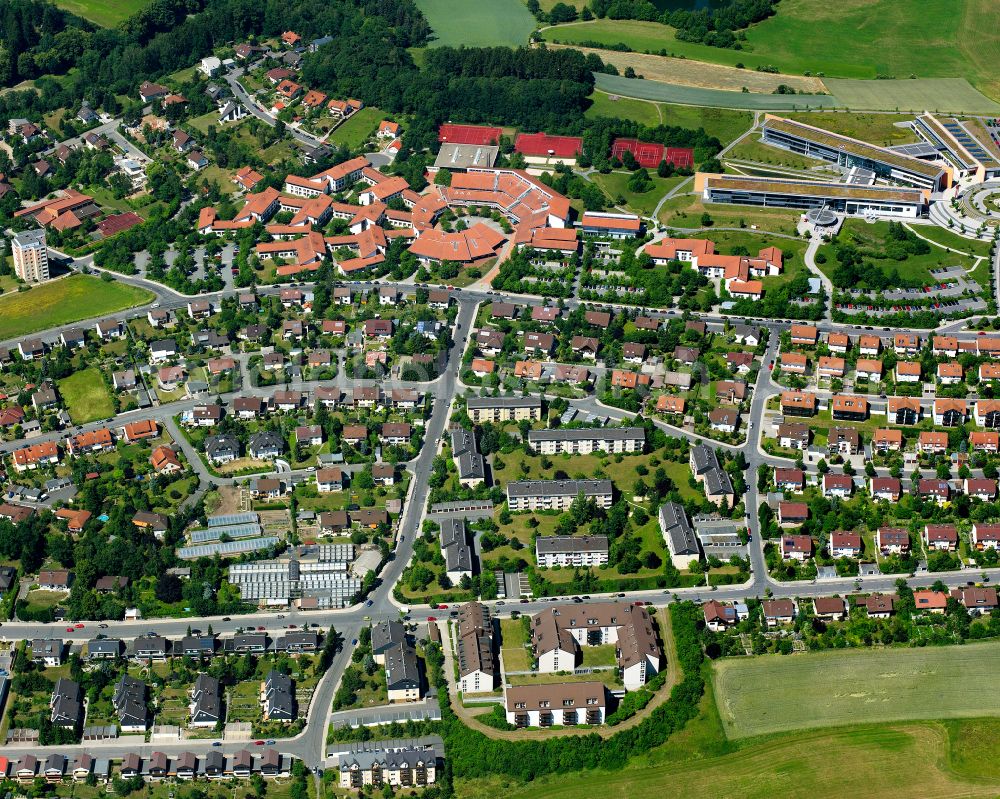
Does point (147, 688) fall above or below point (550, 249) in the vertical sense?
below

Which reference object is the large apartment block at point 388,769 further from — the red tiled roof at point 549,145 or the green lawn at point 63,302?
the red tiled roof at point 549,145

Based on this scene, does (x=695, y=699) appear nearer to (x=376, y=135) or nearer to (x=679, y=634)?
(x=679, y=634)

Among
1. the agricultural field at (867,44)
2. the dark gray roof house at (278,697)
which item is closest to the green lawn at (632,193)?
the agricultural field at (867,44)

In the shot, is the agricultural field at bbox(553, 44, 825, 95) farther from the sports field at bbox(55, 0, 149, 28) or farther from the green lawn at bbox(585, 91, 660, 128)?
the sports field at bbox(55, 0, 149, 28)

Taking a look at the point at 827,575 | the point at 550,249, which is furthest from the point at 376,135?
the point at 827,575

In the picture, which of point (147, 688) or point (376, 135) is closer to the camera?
point (147, 688)

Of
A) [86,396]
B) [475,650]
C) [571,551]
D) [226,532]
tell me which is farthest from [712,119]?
[475,650]

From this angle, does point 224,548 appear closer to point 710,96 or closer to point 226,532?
point 226,532
